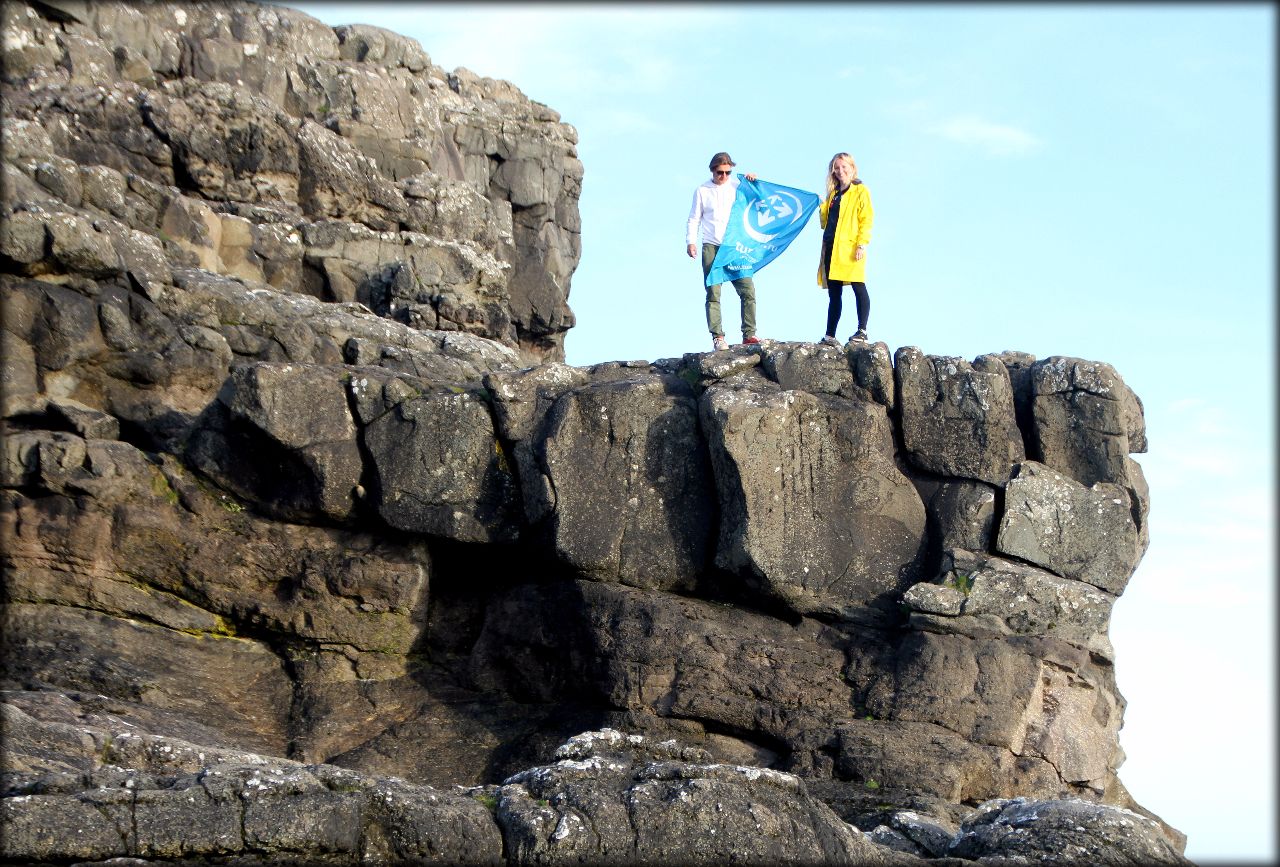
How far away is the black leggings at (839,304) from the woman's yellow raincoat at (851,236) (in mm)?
180

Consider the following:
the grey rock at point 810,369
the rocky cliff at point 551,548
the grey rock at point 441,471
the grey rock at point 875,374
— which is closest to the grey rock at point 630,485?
the rocky cliff at point 551,548

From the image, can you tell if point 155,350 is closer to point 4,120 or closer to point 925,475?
point 4,120

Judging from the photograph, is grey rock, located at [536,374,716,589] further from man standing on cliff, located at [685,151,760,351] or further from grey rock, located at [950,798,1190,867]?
grey rock, located at [950,798,1190,867]

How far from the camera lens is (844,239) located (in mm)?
29875

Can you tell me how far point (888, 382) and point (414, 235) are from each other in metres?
16.3

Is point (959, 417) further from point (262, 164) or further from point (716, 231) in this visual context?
point (262, 164)

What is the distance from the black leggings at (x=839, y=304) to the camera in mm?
30062

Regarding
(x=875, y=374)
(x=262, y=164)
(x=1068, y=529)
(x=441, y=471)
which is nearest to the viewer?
(x=1068, y=529)

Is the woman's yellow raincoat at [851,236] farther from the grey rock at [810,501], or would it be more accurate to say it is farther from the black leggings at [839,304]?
the grey rock at [810,501]

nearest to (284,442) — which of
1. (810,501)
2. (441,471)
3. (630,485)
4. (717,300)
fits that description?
(441,471)

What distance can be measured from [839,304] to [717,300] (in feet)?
7.94

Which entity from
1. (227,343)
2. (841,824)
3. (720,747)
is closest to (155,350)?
(227,343)

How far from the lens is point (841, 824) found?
20.5 metres

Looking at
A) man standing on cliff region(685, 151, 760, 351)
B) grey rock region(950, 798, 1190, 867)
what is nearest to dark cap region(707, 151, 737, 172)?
man standing on cliff region(685, 151, 760, 351)
